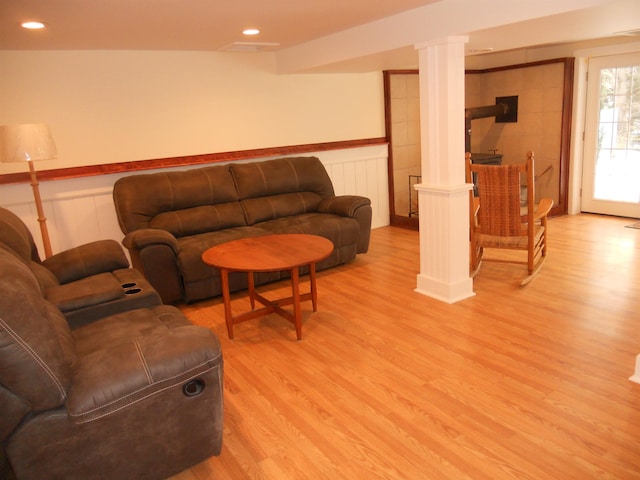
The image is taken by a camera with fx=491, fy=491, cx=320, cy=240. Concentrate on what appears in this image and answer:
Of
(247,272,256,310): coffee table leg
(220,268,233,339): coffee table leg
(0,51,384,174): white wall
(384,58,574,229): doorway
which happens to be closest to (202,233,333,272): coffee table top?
(220,268,233,339): coffee table leg

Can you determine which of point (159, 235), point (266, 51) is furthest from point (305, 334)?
point (266, 51)

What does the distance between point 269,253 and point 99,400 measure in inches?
63.8

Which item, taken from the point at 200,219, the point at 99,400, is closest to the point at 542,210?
the point at 200,219

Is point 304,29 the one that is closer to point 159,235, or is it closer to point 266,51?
point 266,51

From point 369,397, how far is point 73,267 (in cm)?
189

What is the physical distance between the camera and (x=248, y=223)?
4.39 m

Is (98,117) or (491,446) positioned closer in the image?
(491,446)

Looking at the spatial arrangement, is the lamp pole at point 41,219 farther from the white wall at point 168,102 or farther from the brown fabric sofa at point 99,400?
the brown fabric sofa at point 99,400

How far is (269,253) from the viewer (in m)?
3.15

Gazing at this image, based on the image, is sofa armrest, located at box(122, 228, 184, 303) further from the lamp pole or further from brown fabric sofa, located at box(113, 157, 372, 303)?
the lamp pole

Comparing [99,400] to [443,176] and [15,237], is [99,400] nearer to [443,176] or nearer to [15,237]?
[15,237]

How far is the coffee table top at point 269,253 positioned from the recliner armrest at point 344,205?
1.02m

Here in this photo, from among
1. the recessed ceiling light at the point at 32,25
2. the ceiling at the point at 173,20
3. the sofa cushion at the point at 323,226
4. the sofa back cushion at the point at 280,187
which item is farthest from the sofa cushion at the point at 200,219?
the recessed ceiling light at the point at 32,25

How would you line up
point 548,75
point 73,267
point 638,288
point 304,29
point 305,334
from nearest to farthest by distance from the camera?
point 73,267, point 305,334, point 638,288, point 304,29, point 548,75
